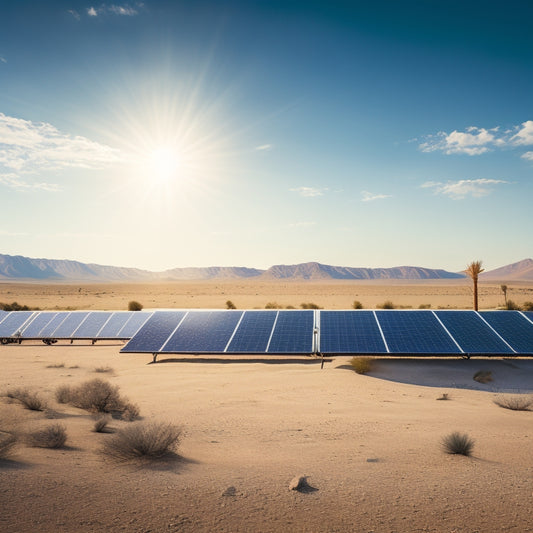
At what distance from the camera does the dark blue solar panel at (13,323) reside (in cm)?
2142

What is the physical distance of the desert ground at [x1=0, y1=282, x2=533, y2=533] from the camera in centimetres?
451

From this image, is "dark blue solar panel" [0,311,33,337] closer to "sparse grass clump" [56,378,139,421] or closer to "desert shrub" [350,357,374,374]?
"sparse grass clump" [56,378,139,421]

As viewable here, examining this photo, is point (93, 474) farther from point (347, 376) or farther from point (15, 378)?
point (15, 378)

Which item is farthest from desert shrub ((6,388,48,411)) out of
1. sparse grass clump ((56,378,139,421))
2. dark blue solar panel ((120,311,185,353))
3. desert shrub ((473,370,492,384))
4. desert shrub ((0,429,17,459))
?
desert shrub ((473,370,492,384))

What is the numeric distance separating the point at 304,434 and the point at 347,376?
5.43 meters

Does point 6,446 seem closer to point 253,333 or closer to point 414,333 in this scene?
point 253,333

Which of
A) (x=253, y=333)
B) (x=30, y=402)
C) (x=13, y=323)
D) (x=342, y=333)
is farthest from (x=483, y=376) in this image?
(x=13, y=323)

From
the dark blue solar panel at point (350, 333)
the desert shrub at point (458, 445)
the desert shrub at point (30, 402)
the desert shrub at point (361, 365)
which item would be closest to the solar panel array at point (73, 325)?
the dark blue solar panel at point (350, 333)

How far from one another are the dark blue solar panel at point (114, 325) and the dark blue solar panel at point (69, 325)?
1438 millimetres

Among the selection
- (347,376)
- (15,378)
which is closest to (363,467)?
(347,376)

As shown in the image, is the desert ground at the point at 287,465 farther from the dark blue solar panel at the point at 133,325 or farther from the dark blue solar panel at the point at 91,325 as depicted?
the dark blue solar panel at the point at 91,325

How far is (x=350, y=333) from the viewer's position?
48.5ft

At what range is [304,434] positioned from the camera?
7.54 meters

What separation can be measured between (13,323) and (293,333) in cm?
1538
